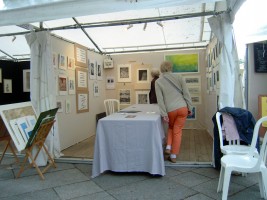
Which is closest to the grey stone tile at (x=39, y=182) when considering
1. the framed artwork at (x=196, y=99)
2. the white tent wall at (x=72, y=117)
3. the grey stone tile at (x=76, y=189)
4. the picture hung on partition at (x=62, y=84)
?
the grey stone tile at (x=76, y=189)

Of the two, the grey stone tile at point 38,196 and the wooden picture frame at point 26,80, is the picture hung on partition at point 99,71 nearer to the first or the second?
the wooden picture frame at point 26,80

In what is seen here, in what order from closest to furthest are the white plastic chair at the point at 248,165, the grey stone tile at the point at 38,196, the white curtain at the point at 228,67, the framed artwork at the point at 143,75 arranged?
the white plastic chair at the point at 248,165, the grey stone tile at the point at 38,196, the white curtain at the point at 228,67, the framed artwork at the point at 143,75

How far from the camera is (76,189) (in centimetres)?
292

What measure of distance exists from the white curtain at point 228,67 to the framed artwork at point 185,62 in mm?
2989

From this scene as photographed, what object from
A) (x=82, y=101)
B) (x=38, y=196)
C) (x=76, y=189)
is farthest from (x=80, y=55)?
(x=38, y=196)

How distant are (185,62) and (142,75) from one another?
45.8 inches

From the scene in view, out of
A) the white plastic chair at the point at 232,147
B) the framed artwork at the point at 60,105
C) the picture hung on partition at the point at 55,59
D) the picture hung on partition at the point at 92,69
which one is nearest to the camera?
the white plastic chair at the point at 232,147

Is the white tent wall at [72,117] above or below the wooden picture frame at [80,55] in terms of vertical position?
below

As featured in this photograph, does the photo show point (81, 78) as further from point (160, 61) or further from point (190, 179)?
point (190, 179)

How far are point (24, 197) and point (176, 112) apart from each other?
2.25 metres

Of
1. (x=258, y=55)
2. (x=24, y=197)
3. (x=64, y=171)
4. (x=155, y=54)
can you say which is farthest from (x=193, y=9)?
(x=24, y=197)

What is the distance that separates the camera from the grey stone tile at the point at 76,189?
2.77 meters

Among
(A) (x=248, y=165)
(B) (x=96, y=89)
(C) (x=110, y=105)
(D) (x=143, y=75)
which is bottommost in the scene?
(A) (x=248, y=165)

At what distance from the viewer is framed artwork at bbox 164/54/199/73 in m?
6.55
